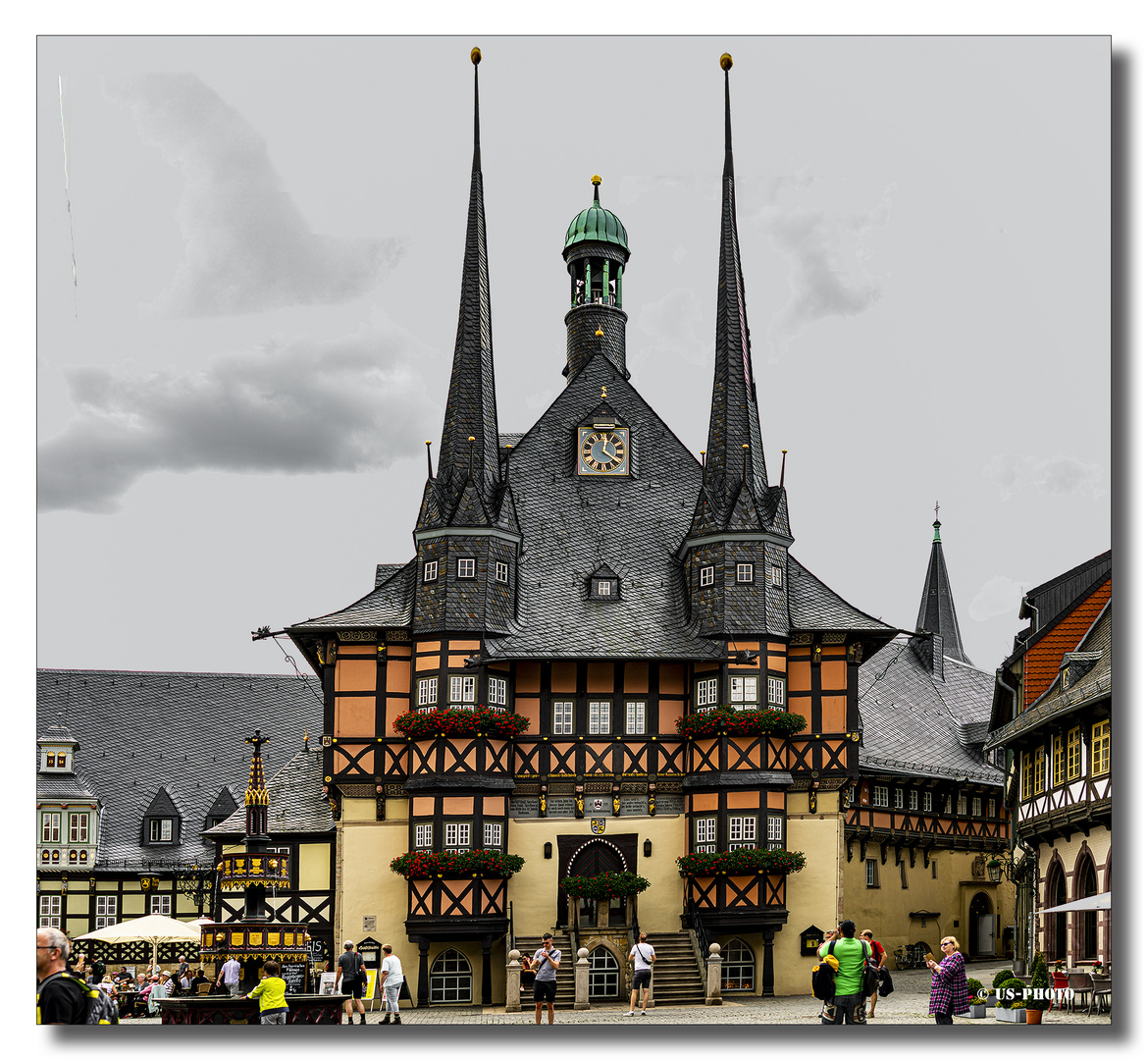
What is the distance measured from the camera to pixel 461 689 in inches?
1344

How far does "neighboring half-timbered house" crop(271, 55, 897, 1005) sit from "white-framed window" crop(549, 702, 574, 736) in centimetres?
5

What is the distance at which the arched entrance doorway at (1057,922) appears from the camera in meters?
27.5

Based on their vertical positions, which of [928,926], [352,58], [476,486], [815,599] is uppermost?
[352,58]

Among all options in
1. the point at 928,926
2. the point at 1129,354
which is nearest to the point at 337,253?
the point at 1129,354

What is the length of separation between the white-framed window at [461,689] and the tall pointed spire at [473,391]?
3869mm

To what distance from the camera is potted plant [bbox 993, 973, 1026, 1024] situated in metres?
19.0

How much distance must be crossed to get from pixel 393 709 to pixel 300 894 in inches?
167

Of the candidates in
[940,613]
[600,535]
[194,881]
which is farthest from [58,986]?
[940,613]

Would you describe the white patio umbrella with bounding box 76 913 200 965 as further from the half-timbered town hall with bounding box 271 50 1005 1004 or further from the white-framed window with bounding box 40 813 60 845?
the white-framed window with bounding box 40 813 60 845

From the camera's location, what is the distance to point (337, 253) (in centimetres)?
2383

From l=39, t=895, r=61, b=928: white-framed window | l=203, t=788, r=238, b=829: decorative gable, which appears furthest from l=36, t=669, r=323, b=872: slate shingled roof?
l=39, t=895, r=61, b=928: white-framed window

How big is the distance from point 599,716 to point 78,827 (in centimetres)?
1851

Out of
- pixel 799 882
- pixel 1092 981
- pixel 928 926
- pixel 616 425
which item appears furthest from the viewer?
pixel 928 926

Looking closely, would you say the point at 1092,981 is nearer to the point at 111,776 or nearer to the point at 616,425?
the point at 616,425
